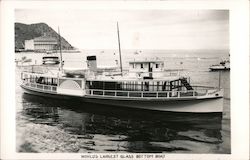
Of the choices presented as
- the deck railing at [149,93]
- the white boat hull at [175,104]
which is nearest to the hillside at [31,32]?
the deck railing at [149,93]

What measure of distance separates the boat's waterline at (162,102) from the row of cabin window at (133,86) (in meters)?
Result: 0.08

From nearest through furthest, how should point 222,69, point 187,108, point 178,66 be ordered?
point 222,69 < point 178,66 < point 187,108

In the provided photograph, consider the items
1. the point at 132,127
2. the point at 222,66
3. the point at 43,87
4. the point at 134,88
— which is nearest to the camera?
the point at 222,66

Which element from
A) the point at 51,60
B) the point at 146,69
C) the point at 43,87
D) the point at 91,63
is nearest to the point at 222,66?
the point at 146,69

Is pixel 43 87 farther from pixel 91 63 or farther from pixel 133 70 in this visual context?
pixel 133 70

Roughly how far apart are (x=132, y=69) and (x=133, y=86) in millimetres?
137

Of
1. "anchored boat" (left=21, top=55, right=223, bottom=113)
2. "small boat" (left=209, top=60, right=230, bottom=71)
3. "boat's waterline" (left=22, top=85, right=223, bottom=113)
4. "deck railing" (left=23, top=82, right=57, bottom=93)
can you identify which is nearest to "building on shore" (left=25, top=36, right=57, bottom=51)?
"anchored boat" (left=21, top=55, right=223, bottom=113)

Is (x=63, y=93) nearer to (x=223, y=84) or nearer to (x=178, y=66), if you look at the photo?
(x=178, y=66)

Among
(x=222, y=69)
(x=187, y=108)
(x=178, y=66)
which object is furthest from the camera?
(x=187, y=108)

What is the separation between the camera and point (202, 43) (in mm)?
2127

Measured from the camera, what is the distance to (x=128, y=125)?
222cm
